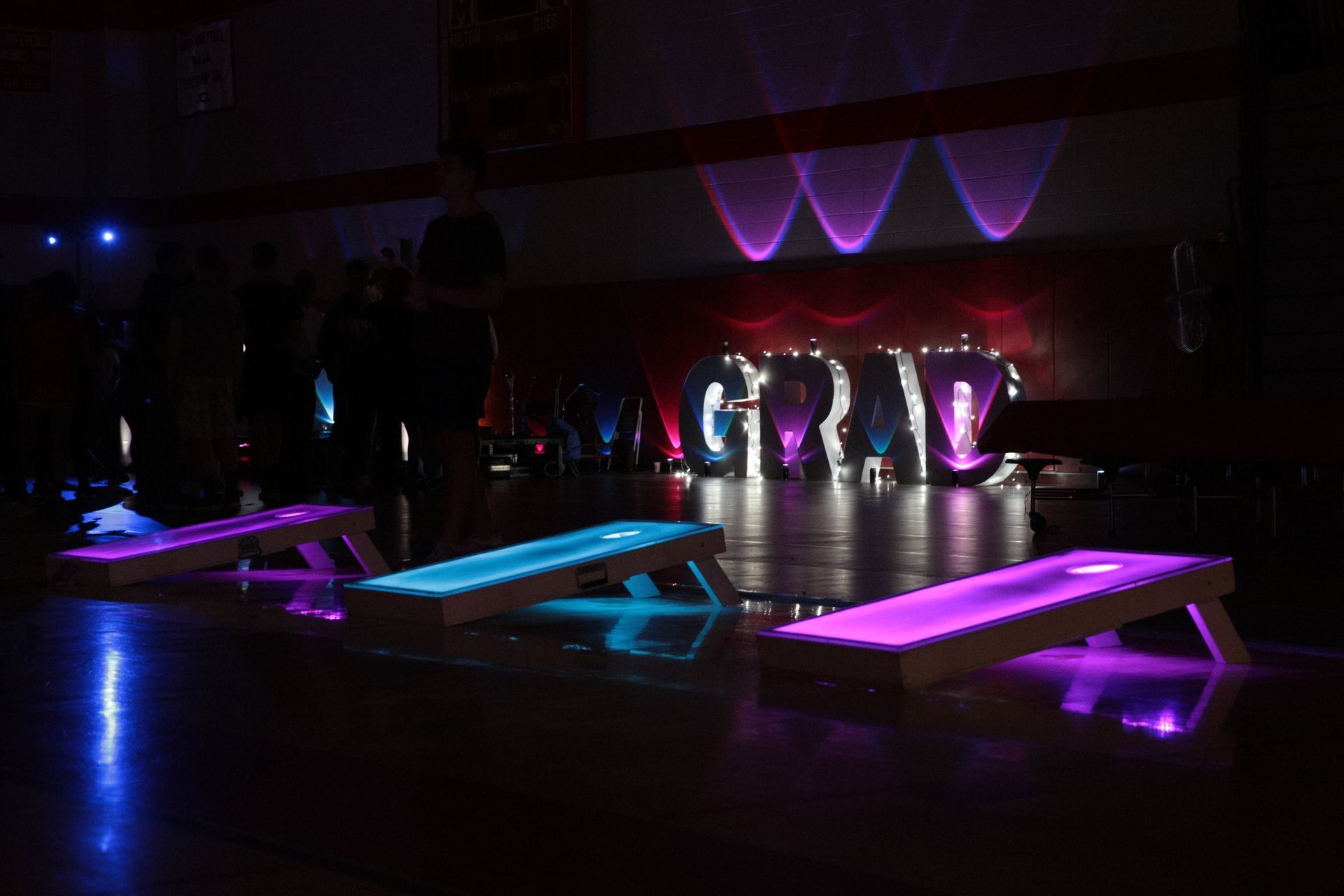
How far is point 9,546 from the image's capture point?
5.95 meters

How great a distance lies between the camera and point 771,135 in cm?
1359

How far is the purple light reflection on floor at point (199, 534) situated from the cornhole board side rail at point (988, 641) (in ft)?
7.22

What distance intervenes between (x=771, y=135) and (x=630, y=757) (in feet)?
38.3

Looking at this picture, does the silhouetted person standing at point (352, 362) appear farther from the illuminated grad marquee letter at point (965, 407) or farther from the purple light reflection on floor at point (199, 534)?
the illuminated grad marquee letter at point (965, 407)

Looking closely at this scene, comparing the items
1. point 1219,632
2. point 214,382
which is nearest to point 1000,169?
point 214,382

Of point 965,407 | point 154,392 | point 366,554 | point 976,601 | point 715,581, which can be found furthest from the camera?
point 965,407

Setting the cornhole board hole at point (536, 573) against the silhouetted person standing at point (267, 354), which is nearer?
the cornhole board hole at point (536, 573)

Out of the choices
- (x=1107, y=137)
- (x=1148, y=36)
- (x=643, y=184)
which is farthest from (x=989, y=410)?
(x=643, y=184)

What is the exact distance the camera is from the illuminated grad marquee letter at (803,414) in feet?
41.3

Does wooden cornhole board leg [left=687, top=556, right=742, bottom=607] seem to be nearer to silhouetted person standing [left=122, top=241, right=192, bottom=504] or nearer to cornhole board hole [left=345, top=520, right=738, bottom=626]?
cornhole board hole [left=345, top=520, right=738, bottom=626]

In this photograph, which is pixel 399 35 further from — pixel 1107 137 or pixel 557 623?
pixel 557 623

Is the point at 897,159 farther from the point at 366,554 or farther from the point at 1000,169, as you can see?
the point at 366,554

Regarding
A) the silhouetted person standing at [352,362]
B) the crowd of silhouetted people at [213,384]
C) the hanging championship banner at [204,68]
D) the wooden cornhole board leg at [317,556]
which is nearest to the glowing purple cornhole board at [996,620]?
the wooden cornhole board leg at [317,556]

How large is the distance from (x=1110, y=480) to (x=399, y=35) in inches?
472
